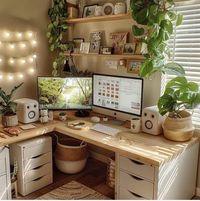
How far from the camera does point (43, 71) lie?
3.13 meters

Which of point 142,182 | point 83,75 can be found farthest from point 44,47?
point 142,182

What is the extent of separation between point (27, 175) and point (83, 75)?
1.17m

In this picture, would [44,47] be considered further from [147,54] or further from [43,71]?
[147,54]

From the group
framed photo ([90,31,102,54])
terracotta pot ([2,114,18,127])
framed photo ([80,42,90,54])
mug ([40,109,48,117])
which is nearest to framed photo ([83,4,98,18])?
framed photo ([90,31,102,54])

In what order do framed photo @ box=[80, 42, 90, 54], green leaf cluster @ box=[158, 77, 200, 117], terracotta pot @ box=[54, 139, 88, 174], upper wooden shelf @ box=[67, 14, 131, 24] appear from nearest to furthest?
green leaf cluster @ box=[158, 77, 200, 117] < upper wooden shelf @ box=[67, 14, 131, 24] < terracotta pot @ box=[54, 139, 88, 174] < framed photo @ box=[80, 42, 90, 54]

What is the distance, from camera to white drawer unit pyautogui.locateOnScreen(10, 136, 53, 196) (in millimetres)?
2412

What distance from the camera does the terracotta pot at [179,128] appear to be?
2.13 m

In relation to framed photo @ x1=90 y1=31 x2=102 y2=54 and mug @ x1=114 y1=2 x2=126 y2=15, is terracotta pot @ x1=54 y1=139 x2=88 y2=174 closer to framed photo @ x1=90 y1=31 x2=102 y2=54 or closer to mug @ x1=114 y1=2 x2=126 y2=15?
framed photo @ x1=90 y1=31 x2=102 y2=54

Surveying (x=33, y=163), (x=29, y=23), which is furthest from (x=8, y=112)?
(x=29, y=23)

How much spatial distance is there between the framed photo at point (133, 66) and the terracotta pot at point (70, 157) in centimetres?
97

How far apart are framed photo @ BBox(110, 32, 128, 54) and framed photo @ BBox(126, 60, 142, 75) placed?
14 centimetres

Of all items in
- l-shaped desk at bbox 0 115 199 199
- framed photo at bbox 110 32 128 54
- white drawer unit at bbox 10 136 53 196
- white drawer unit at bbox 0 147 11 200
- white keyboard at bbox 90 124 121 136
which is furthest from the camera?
framed photo at bbox 110 32 128 54

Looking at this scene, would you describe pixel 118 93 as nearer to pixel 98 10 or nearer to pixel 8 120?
pixel 98 10

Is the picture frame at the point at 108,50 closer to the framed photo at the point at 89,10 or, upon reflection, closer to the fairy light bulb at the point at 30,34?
the framed photo at the point at 89,10
